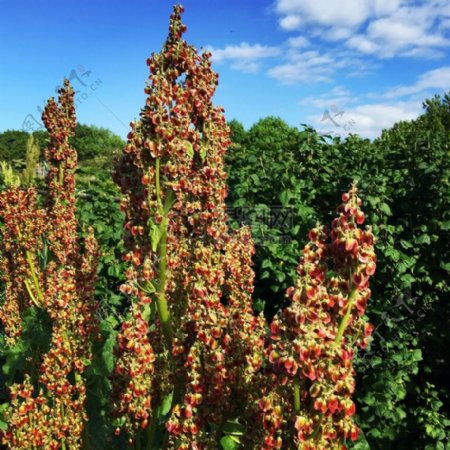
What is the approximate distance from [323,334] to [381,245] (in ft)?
12.4

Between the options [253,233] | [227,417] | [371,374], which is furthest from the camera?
[253,233]

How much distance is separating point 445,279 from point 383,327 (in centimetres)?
100

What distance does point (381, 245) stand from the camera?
5.04 metres

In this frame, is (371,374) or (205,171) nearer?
(205,171)

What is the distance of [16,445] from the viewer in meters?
2.38

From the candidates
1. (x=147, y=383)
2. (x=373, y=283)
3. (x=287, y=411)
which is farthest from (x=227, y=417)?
(x=373, y=283)

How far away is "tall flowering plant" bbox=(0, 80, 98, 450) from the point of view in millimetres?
2473

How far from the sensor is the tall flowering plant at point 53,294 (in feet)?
8.11

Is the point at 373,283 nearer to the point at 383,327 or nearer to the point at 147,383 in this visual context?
the point at 383,327

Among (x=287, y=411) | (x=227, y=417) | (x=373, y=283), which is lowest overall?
(x=227, y=417)

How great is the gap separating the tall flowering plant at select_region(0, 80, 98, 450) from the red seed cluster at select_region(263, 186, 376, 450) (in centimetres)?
136

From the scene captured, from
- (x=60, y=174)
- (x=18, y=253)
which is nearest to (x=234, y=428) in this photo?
(x=18, y=253)

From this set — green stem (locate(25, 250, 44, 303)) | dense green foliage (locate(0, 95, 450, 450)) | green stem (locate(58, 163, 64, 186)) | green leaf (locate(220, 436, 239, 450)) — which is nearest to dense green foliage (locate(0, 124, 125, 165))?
dense green foliage (locate(0, 95, 450, 450))

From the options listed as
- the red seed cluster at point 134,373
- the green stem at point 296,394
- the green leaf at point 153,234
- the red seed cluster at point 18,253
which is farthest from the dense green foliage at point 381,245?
the green stem at point 296,394
